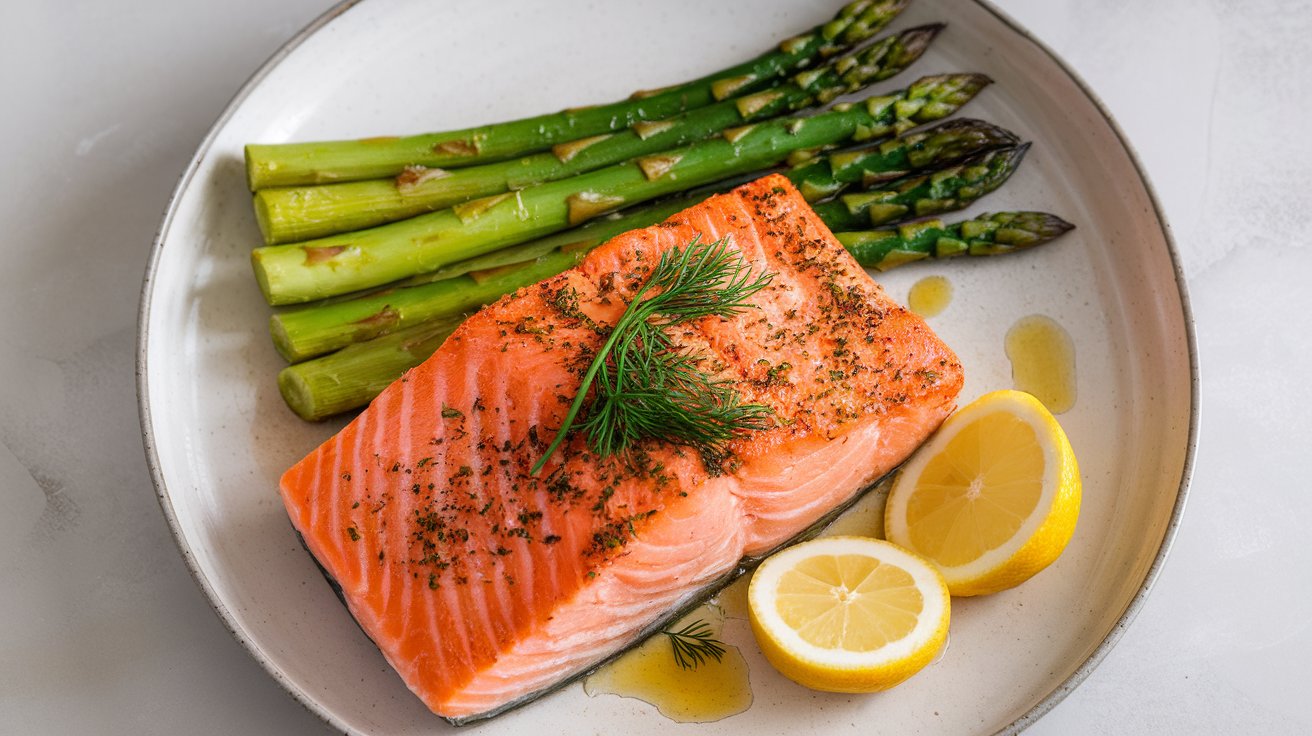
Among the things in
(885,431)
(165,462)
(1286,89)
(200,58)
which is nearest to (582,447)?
(885,431)

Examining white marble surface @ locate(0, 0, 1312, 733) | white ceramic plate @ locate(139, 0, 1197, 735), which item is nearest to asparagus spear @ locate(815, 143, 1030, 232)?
white ceramic plate @ locate(139, 0, 1197, 735)

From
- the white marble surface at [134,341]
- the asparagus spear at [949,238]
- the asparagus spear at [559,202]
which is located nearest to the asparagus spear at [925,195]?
the asparagus spear at [949,238]

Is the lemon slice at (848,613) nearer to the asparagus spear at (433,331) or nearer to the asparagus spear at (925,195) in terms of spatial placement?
the asparagus spear at (433,331)

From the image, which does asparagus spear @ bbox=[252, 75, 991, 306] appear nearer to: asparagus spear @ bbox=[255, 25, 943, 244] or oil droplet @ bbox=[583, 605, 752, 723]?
asparagus spear @ bbox=[255, 25, 943, 244]

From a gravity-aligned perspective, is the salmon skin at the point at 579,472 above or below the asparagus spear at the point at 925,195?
below

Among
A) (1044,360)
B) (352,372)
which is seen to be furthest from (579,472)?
(1044,360)

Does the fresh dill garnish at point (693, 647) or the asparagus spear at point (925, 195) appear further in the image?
the asparagus spear at point (925, 195)
